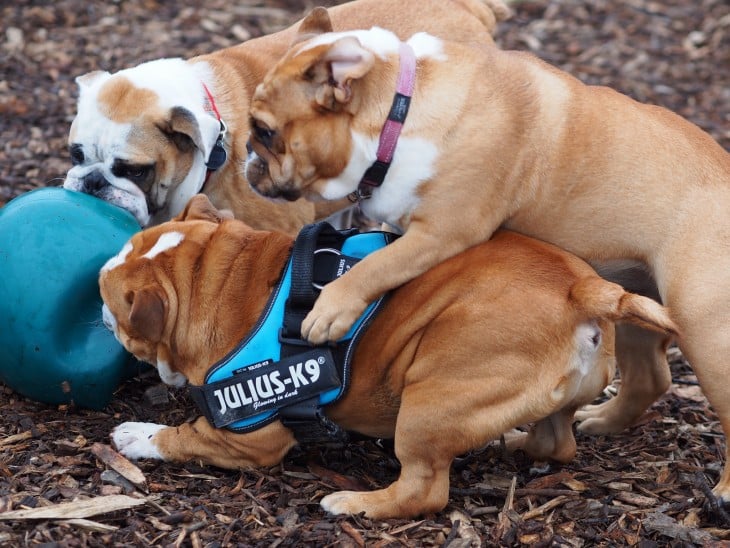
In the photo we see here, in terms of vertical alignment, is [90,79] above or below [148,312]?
above

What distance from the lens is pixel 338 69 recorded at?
4.90 metres

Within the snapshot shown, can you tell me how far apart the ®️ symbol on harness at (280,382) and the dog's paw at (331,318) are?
3.0 inches

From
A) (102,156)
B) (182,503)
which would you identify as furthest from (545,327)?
(102,156)

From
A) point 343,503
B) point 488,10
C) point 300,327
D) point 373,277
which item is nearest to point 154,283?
point 300,327

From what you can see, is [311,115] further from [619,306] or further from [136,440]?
[136,440]

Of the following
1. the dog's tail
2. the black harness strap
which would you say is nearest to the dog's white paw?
the black harness strap

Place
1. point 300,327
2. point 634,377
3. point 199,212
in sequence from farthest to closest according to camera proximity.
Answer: point 634,377 → point 199,212 → point 300,327

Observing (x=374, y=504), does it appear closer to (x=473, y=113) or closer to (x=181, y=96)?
(x=473, y=113)

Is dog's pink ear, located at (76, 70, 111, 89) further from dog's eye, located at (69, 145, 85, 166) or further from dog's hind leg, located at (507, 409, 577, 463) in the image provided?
dog's hind leg, located at (507, 409, 577, 463)

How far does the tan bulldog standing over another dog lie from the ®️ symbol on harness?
0.45ft

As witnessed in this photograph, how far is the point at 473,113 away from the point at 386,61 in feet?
1.65

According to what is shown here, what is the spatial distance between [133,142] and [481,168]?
231 cm

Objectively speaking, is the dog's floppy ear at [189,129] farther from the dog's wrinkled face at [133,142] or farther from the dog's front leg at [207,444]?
the dog's front leg at [207,444]

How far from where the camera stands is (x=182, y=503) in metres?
4.88
